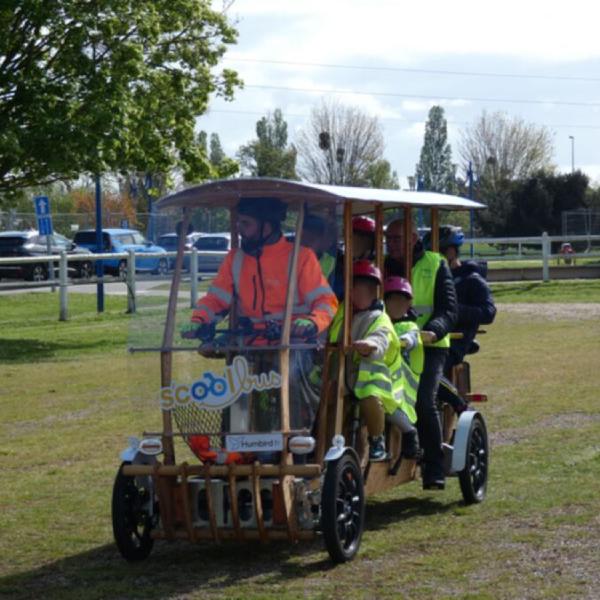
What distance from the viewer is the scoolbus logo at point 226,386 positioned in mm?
8188

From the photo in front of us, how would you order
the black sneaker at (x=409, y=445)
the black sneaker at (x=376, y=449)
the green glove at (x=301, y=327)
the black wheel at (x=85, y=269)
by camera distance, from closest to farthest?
the green glove at (x=301, y=327)
the black sneaker at (x=376, y=449)
the black sneaker at (x=409, y=445)
the black wheel at (x=85, y=269)

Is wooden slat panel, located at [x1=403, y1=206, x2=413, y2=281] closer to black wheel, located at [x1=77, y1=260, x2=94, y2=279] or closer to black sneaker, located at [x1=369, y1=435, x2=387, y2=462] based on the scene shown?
black sneaker, located at [x1=369, y1=435, x2=387, y2=462]

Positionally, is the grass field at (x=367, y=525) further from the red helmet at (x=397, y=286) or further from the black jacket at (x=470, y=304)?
the red helmet at (x=397, y=286)

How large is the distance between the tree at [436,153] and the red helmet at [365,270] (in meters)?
89.0

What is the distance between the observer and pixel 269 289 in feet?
27.7

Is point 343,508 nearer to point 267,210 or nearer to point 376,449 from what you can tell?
point 376,449

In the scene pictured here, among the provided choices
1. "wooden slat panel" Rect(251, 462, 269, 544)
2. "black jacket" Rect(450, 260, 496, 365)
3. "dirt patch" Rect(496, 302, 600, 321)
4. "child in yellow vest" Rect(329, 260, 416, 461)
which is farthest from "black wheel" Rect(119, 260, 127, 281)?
"dirt patch" Rect(496, 302, 600, 321)

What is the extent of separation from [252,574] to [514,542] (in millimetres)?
1673

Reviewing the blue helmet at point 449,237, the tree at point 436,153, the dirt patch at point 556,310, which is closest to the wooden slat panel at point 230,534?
→ the blue helmet at point 449,237

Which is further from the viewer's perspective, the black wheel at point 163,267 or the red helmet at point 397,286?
the red helmet at point 397,286

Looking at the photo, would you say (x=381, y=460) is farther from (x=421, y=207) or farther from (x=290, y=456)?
(x=421, y=207)

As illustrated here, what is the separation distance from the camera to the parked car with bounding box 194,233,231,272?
874 cm

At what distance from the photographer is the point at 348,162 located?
73562 millimetres

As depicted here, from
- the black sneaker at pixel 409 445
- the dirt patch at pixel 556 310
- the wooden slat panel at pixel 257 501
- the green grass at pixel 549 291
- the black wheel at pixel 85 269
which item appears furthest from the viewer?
the black wheel at pixel 85 269
